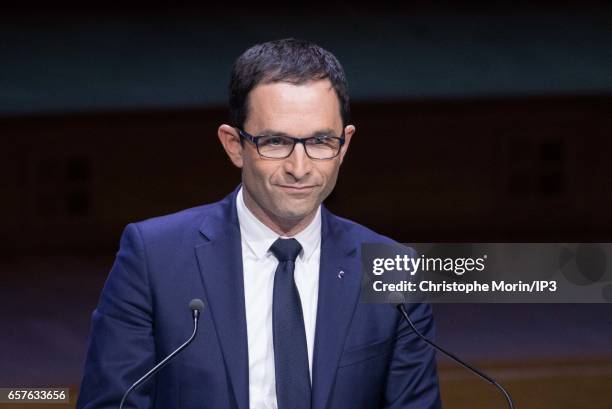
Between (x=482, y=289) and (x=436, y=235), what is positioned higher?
(x=436, y=235)

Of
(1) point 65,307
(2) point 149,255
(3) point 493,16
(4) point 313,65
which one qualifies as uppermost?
(3) point 493,16

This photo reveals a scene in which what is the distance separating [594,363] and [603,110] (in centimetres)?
204

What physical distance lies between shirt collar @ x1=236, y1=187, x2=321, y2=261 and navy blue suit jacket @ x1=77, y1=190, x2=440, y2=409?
0.02 meters

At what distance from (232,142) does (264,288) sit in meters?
0.27

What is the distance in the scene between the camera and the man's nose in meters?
1.80

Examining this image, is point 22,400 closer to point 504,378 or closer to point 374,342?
point 374,342

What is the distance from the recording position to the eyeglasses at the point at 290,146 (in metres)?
1.80

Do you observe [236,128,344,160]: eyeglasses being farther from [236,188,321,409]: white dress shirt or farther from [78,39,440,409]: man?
[236,188,321,409]: white dress shirt

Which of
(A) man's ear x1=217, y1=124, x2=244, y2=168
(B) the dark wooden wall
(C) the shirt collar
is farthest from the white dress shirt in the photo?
(B) the dark wooden wall

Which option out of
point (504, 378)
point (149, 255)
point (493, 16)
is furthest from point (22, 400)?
point (493, 16)

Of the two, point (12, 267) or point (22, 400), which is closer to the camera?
point (22, 400)

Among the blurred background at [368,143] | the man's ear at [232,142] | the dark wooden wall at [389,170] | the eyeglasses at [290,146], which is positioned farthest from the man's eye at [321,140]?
the dark wooden wall at [389,170]

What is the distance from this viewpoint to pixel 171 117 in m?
6.37

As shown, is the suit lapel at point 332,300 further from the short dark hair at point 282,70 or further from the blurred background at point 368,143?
the blurred background at point 368,143
